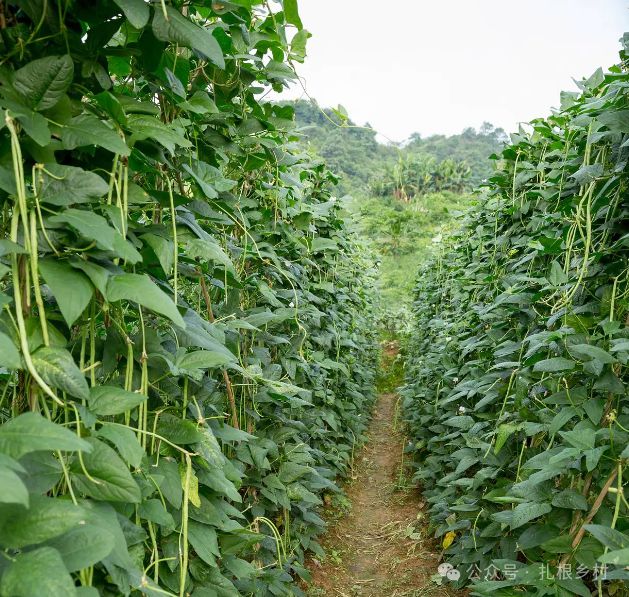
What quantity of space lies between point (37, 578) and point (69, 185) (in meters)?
0.55

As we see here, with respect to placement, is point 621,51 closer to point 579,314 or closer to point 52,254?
point 579,314

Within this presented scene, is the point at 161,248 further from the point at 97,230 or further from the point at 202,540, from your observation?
the point at 202,540

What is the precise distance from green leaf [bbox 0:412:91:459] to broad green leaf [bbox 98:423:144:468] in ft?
0.57

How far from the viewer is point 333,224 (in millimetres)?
3377

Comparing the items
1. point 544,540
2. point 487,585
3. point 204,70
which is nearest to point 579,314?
point 544,540

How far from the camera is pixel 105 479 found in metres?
0.78

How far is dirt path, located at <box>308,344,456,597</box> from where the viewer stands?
9.37ft

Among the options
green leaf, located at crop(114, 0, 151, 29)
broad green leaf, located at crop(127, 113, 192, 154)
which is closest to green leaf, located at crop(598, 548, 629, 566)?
broad green leaf, located at crop(127, 113, 192, 154)

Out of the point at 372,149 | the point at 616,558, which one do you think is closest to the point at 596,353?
the point at 616,558

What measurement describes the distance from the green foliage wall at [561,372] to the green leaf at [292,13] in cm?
89

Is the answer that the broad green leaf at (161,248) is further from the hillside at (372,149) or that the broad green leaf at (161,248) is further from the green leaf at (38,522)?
the hillside at (372,149)

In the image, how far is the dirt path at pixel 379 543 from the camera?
286cm

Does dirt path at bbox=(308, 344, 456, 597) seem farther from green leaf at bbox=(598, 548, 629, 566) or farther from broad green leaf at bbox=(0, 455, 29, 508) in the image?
broad green leaf at bbox=(0, 455, 29, 508)

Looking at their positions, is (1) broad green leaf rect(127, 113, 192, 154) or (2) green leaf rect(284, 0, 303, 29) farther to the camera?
(2) green leaf rect(284, 0, 303, 29)
